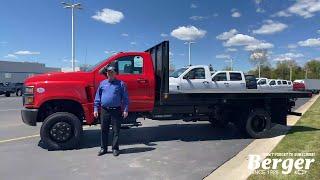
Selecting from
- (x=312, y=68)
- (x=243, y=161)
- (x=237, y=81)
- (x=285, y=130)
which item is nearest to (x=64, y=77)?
(x=243, y=161)

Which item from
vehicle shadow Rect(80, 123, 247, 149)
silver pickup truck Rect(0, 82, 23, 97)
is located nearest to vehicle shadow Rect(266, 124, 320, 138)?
vehicle shadow Rect(80, 123, 247, 149)

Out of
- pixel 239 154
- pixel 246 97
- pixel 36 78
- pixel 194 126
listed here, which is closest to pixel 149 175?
pixel 239 154

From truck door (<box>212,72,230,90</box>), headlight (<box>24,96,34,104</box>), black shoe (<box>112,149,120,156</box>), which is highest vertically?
truck door (<box>212,72,230,90</box>)

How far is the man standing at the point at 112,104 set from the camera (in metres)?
8.20

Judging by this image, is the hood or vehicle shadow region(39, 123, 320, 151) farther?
vehicle shadow region(39, 123, 320, 151)

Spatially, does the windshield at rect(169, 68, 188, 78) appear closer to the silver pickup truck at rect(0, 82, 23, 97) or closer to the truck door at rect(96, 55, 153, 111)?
the truck door at rect(96, 55, 153, 111)

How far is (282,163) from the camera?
7.05 meters

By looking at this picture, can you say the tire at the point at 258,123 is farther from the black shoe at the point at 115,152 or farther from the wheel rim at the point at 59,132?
the wheel rim at the point at 59,132

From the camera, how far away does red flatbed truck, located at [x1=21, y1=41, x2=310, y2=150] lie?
884 cm

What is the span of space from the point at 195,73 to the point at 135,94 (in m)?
9.10

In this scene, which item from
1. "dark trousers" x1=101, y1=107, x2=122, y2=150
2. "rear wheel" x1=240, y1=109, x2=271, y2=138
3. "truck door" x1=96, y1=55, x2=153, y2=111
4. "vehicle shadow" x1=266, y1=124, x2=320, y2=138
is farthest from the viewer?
"vehicle shadow" x1=266, y1=124, x2=320, y2=138

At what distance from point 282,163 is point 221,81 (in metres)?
12.9

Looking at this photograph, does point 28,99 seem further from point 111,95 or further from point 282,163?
point 282,163

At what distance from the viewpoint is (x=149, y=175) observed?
262 inches
